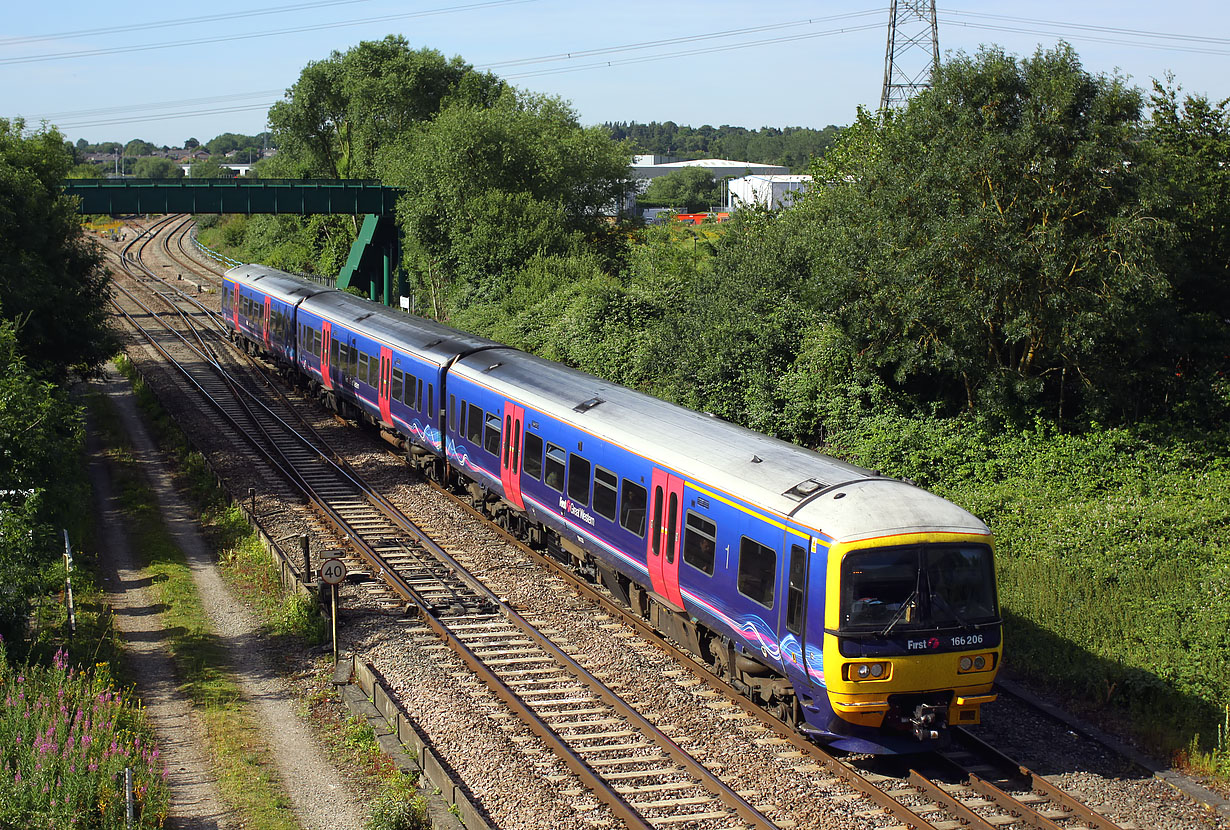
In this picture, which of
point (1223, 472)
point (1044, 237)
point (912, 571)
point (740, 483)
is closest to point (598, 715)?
point (740, 483)

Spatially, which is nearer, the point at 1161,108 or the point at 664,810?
the point at 664,810

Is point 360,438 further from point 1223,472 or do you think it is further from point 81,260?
point 1223,472

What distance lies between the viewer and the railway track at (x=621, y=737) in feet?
32.5

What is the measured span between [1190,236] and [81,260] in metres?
25.7

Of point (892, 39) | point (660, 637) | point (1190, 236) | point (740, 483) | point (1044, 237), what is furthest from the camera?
point (892, 39)

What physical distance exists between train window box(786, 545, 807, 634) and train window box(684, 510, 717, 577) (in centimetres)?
150

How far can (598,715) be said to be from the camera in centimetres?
1214

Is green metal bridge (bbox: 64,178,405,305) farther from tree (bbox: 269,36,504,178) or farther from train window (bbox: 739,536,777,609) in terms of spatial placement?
train window (bbox: 739,536,777,609)

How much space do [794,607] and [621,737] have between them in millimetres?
2548

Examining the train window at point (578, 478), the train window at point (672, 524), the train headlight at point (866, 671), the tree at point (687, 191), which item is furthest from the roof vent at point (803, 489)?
the tree at point (687, 191)

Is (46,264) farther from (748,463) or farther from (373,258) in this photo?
(373,258)

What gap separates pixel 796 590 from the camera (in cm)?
1066

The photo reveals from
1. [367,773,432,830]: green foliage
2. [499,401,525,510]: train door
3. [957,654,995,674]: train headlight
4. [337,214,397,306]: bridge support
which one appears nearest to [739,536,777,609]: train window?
[957,654,995,674]: train headlight

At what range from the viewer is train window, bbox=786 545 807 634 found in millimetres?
10555
